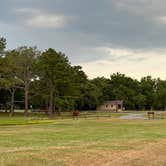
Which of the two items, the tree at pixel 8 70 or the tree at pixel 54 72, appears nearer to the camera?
the tree at pixel 8 70

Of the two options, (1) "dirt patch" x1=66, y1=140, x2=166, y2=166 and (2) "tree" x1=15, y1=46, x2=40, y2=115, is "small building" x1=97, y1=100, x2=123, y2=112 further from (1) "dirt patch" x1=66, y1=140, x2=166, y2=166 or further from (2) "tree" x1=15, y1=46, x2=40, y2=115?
(1) "dirt patch" x1=66, y1=140, x2=166, y2=166

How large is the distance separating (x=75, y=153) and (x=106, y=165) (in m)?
2.82

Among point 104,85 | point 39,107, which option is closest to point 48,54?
point 39,107

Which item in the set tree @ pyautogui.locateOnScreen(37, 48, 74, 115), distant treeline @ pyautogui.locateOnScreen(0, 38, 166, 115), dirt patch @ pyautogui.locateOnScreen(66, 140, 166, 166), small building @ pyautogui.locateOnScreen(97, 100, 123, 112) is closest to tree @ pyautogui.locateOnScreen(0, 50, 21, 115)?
distant treeline @ pyautogui.locateOnScreen(0, 38, 166, 115)

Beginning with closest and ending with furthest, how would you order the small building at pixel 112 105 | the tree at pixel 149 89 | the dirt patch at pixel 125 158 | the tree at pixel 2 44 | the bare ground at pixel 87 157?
the bare ground at pixel 87 157, the dirt patch at pixel 125 158, the tree at pixel 2 44, the small building at pixel 112 105, the tree at pixel 149 89

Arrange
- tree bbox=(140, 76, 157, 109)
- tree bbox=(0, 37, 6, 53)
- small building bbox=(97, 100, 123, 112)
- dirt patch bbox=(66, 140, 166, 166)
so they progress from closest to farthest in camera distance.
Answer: dirt patch bbox=(66, 140, 166, 166) → tree bbox=(0, 37, 6, 53) → small building bbox=(97, 100, 123, 112) → tree bbox=(140, 76, 157, 109)

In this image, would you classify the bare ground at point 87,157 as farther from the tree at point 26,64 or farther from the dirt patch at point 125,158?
the tree at point 26,64

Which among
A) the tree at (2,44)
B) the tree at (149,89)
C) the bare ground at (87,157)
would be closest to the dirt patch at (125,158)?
the bare ground at (87,157)

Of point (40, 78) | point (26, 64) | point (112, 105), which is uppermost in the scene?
point (26, 64)

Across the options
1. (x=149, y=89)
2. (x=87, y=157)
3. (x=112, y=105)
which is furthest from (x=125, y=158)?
(x=149, y=89)

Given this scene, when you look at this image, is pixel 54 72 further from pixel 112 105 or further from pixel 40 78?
pixel 112 105

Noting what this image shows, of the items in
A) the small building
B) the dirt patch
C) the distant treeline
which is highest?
the distant treeline

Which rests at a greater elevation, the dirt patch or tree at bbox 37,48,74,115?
tree at bbox 37,48,74,115

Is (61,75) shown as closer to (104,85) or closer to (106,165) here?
(104,85)
